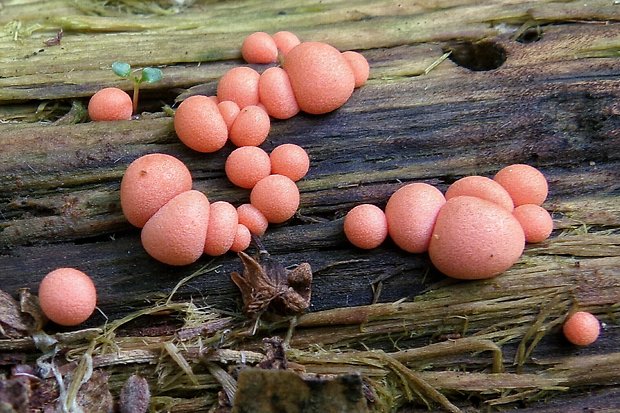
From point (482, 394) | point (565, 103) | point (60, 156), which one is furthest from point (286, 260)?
point (565, 103)

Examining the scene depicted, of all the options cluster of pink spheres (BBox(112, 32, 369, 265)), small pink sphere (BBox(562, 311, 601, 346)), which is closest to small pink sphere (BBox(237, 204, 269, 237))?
cluster of pink spheres (BBox(112, 32, 369, 265))

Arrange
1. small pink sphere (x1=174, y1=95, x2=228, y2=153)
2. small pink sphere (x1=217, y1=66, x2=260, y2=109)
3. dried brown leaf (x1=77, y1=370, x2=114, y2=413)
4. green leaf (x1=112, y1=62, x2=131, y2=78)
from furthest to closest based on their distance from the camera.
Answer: green leaf (x1=112, y1=62, x2=131, y2=78), small pink sphere (x1=217, y1=66, x2=260, y2=109), small pink sphere (x1=174, y1=95, x2=228, y2=153), dried brown leaf (x1=77, y1=370, x2=114, y2=413)

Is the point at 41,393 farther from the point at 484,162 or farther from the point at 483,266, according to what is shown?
the point at 484,162

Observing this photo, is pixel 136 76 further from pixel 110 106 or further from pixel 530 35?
pixel 530 35

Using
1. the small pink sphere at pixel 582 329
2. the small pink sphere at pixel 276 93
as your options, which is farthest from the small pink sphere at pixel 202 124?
the small pink sphere at pixel 582 329

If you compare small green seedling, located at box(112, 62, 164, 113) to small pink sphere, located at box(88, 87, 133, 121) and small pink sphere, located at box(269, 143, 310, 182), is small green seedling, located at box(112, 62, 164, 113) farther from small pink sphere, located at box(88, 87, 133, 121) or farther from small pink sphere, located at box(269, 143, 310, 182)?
small pink sphere, located at box(269, 143, 310, 182)

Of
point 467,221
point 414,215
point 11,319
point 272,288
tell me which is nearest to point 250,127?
point 272,288
